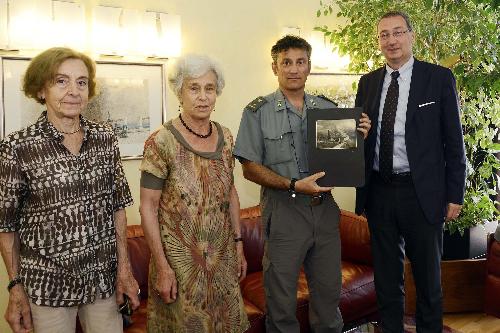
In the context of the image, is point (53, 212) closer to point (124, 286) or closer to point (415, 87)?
point (124, 286)

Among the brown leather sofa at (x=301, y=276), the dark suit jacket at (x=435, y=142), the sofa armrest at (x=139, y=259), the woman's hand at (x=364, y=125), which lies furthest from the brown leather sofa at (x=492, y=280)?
the sofa armrest at (x=139, y=259)

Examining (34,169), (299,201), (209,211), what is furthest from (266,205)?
(34,169)

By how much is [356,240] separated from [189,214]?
Answer: 1668 millimetres

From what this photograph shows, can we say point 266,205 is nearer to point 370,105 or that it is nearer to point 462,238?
point 370,105

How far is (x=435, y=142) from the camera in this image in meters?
2.12

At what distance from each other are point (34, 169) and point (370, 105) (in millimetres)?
1563

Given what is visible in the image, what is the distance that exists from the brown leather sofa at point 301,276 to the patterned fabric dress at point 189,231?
2.01 feet

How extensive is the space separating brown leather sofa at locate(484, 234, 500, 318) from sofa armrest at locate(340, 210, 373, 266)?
76cm

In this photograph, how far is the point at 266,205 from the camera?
2.13 m

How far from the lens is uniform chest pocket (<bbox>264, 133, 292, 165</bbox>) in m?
2.07

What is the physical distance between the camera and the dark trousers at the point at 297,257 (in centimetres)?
203

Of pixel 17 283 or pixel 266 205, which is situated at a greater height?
pixel 266 205

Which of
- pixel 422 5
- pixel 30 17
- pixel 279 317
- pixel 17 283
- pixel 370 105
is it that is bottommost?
pixel 279 317

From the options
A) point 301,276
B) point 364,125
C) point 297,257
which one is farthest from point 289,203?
point 301,276
